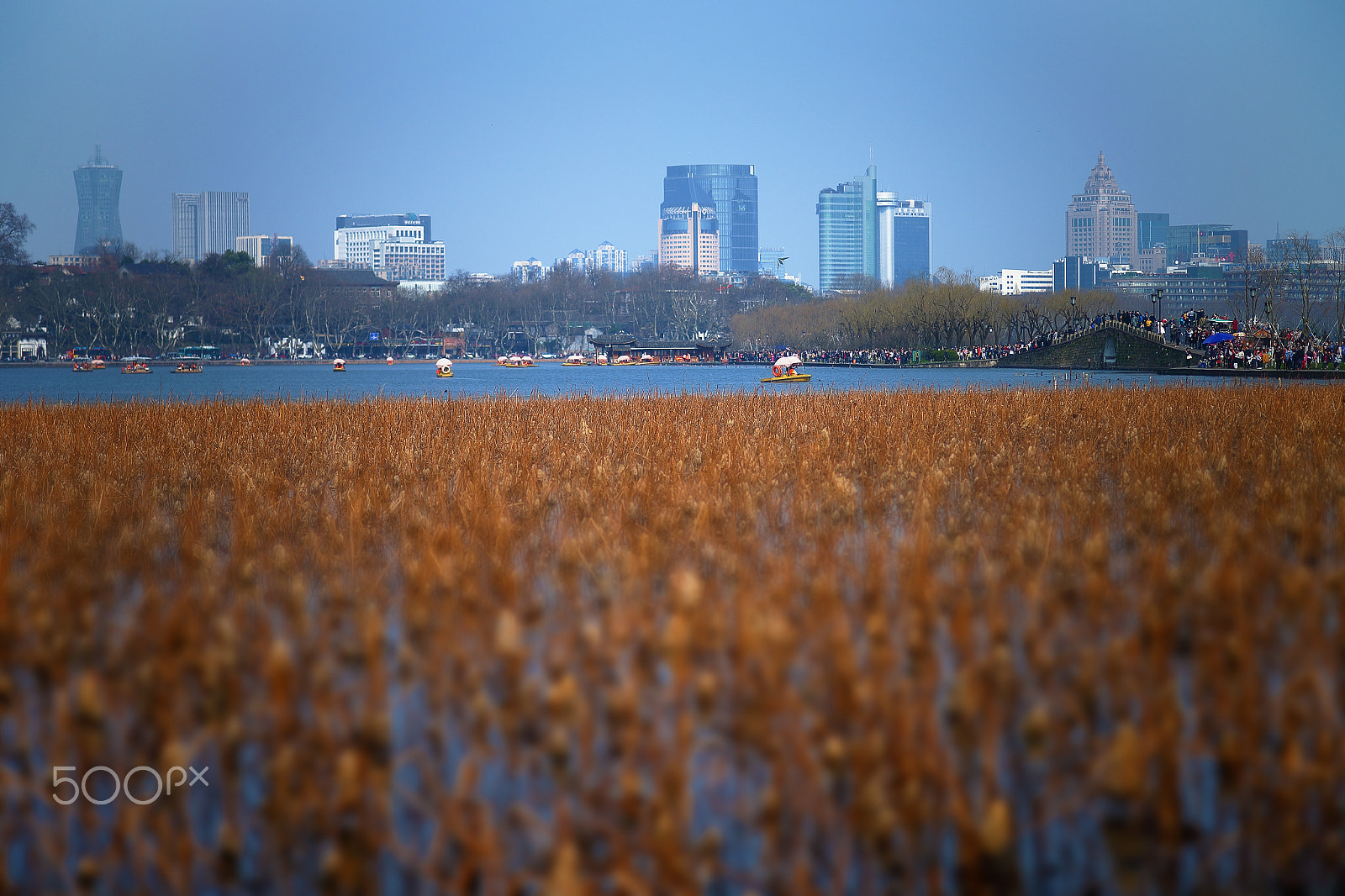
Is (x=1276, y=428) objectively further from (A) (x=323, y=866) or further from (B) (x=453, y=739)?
(A) (x=323, y=866)

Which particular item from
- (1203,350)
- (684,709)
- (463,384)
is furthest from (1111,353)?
(684,709)

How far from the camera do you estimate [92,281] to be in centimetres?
11475

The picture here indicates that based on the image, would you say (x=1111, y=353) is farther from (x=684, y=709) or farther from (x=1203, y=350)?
(x=684, y=709)

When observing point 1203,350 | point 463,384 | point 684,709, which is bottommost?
point 684,709

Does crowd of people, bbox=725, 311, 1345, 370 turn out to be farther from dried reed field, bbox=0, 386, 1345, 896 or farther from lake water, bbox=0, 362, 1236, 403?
dried reed field, bbox=0, 386, 1345, 896

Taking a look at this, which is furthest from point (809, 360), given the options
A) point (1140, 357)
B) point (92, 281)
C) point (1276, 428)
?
point (1276, 428)

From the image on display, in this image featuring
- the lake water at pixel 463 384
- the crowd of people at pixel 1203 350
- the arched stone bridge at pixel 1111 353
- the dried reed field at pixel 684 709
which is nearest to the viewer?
the dried reed field at pixel 684 709

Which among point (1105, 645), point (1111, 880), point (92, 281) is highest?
point (92, 281)

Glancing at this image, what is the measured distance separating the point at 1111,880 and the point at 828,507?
5.81m

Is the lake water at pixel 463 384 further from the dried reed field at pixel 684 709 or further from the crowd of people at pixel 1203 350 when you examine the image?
the dried reed field at pixel 684 709

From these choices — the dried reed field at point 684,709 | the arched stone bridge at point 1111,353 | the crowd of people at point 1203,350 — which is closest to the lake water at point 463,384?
the arched stone bridge at point 1111,353

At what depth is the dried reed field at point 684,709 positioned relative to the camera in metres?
3.61

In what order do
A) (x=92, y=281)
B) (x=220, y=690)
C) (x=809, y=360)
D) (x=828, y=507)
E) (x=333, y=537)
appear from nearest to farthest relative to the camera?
(x=220, y=690), (x=333, y=537), (x=828, y=507), (x=92, y=281), (x=809, y=360)

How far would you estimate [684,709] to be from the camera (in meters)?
4.00
